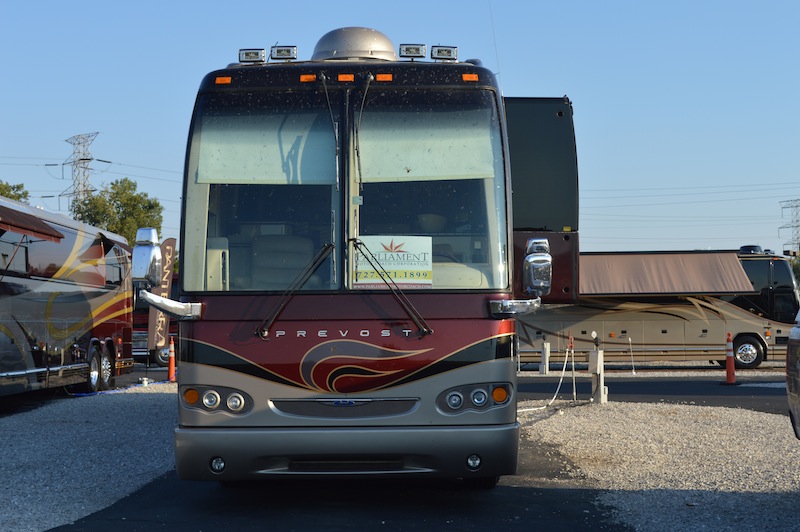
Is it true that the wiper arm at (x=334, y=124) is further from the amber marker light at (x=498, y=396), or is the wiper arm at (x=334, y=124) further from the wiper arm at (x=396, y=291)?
the amber marker light at (x=498, y=396)

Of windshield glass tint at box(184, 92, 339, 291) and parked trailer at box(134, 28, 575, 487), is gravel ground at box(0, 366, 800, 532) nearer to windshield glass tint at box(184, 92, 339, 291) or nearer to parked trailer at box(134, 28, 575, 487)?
parked trailer at box(134, 28, 575, 487)

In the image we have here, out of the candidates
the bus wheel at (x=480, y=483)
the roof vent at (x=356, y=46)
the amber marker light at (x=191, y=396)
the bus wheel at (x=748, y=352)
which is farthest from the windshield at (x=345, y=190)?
the bus wheel at (x=748, y=352)

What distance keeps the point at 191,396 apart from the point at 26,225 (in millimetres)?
11036

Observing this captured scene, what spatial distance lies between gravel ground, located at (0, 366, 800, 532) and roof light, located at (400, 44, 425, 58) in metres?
3.97

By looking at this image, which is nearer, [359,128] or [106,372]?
[359,128]

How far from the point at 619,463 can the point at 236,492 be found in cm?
402

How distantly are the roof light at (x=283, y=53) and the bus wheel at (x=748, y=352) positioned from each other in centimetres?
2362

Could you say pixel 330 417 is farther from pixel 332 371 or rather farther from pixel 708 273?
pixel 708 273

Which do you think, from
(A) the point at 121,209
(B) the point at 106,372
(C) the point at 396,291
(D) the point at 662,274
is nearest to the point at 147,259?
(C) the point at 396,291

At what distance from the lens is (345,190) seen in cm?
760

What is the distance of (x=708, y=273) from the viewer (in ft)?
95.1

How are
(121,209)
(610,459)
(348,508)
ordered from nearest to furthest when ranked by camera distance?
1. (348,508)
2. (610,459)
3. (121,209)

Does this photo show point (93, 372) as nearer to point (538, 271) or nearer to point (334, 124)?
point (334, 124)

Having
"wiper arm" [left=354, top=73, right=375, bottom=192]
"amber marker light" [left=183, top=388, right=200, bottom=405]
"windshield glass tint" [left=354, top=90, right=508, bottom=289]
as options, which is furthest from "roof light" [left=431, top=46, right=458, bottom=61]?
"amber marker light" [left=183, top=388, right=200, bottom=405]
